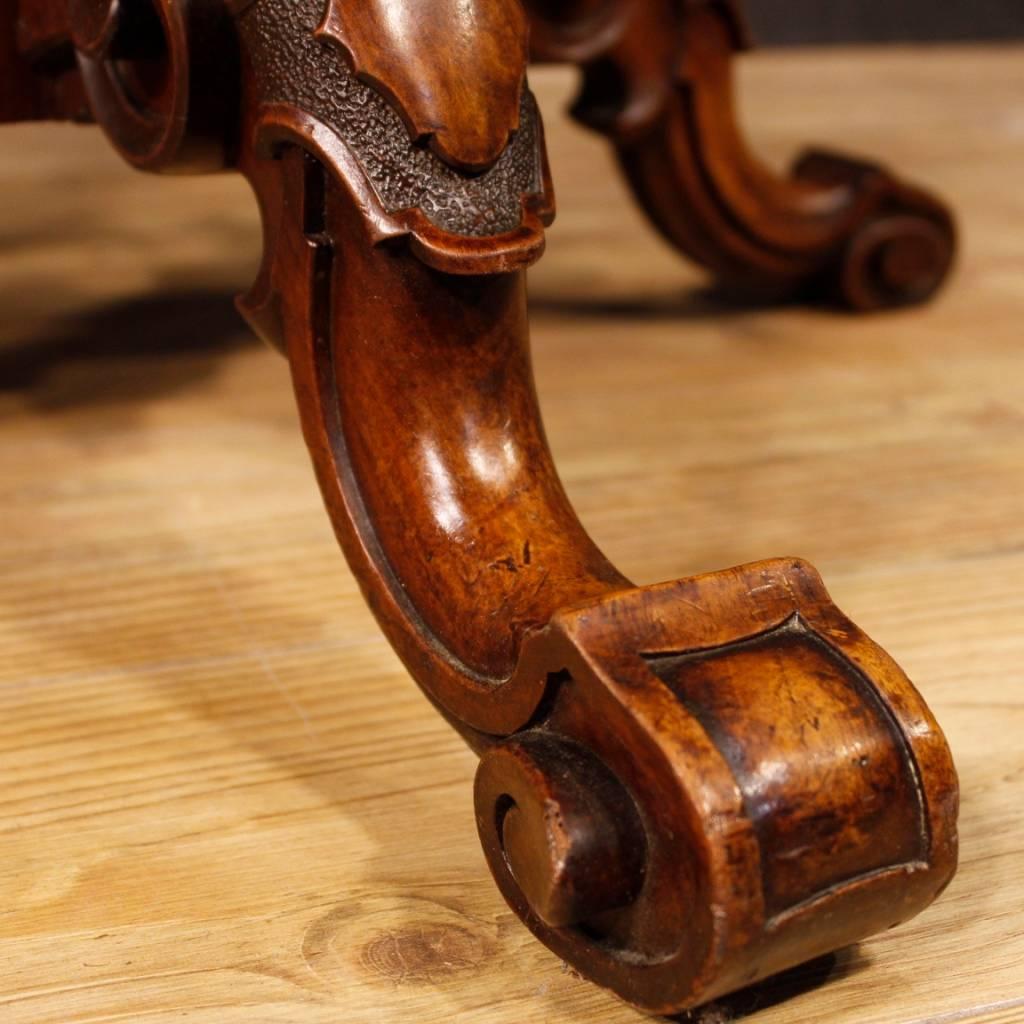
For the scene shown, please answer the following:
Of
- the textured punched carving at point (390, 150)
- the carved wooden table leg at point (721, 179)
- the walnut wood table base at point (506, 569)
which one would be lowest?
the carved wooden table leg at point (721, 179)

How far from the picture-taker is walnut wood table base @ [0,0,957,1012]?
416 mm

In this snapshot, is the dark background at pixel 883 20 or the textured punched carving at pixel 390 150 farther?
the dark background at pixel 883 20

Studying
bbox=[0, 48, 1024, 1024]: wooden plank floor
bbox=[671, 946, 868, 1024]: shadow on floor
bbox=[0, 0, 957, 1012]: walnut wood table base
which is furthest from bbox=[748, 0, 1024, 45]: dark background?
bbox=[671, 946, 868, 1024]: shadow on floor

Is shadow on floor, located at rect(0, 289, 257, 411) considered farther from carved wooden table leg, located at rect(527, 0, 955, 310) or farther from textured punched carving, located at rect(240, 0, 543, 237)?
textured punched carving, located at rect(240, 0, 543, 237)

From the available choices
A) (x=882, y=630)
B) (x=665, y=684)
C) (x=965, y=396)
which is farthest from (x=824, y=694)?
(x=965, y=396)

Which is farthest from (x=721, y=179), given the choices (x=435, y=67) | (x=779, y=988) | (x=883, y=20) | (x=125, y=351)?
(x=883, y=20)

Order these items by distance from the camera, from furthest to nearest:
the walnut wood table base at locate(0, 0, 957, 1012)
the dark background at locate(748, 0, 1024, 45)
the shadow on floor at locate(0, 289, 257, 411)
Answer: the dark background at locate(748, 0, 1024, 45), the shadow on floor at locate(0, 289, 257, 411), the walnut wood table base at locate(0, 0, 957, 1012)

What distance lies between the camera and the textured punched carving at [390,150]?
51 cm

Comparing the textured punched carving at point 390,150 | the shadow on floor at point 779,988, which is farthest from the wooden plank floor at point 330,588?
the textured punched carving at point 390,150

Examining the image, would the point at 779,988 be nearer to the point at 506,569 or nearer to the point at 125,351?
the point at 506,569

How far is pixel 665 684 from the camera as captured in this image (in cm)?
43

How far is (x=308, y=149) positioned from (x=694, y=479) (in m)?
0.35

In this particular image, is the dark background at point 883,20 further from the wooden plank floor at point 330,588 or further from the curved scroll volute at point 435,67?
the curved scroll volute at point 435,67

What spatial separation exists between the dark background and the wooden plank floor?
87cm
